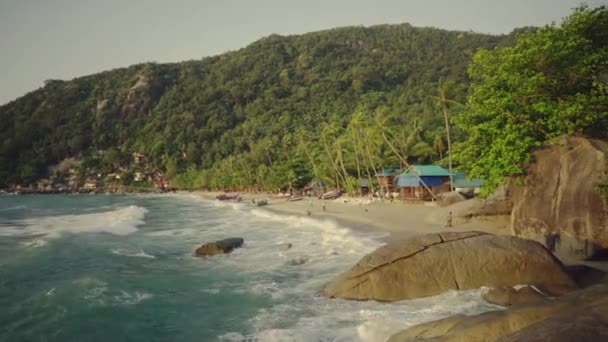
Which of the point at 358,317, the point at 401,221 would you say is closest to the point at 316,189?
the point at 401,221

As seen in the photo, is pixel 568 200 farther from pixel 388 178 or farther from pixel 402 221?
pixel 388 178

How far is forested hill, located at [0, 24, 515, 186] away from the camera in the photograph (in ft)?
406

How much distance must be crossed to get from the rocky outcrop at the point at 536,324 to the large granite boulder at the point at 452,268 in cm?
290

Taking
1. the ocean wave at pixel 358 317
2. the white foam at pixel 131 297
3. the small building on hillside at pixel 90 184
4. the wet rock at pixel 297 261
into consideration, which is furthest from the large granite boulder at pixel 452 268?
the small building on hillside at pixel 90 184

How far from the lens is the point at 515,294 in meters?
9.77

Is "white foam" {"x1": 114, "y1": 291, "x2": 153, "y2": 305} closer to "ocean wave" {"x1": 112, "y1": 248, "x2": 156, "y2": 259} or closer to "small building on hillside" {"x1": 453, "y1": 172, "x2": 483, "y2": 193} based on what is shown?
"ocean wave" {"x1": 112, "y1": 248, "x2": 156, "y2": 259}

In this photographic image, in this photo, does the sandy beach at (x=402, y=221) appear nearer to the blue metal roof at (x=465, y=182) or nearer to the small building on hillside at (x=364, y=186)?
the blue metal roof at (x=465, y=182)

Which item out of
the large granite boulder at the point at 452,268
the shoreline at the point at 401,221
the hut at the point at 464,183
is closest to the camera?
the large granite boulder at the point at 452,268

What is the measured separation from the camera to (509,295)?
979 cm

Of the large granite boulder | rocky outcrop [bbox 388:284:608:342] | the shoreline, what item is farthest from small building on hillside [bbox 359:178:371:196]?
rocky outcrop [bbox 388:284:608:342]

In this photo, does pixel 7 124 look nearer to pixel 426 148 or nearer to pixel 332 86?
pixel 332 86

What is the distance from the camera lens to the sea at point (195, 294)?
10.3 metres

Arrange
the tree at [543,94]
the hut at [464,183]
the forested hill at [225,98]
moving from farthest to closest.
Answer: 1. the forested hill at [225,98]
2. the hut at [464,183]
3. the tree at [543,94]

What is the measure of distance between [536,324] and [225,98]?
157m
